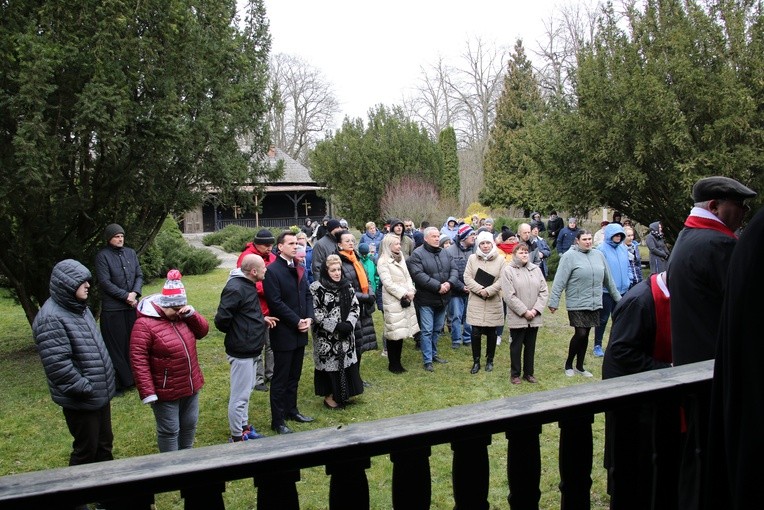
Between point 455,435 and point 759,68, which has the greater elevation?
point 759,68

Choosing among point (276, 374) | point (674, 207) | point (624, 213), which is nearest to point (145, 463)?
point (276, 374)

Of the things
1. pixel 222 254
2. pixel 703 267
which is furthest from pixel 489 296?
pixel 222 254

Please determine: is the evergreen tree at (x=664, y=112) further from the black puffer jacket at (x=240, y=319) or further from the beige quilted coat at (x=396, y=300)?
the black puffer jacket at (x=240, y=319)

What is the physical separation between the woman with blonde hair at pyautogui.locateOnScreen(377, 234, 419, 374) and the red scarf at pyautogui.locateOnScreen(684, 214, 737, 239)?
5449 millimetres

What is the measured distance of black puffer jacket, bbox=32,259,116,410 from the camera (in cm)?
458

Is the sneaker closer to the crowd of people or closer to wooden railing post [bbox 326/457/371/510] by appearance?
the crowd of people

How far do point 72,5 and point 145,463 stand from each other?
8036mm

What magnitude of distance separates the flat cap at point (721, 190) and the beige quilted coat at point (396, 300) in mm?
5550

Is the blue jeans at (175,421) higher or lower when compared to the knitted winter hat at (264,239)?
lower

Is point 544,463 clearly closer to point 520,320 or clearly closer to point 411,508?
point 520,320

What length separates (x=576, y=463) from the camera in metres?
2.15

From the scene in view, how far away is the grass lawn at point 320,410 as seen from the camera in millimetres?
5125

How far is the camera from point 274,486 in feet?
5.78

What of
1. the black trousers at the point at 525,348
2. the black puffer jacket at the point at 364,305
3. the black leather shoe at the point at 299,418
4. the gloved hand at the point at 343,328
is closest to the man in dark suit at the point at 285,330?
the black leather shoe at the point at 299,418
